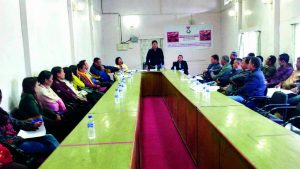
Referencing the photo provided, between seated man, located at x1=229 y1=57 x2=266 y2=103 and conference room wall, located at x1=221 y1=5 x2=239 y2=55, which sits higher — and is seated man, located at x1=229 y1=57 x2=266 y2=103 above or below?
below

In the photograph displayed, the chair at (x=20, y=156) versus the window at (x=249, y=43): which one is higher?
the window at (x=249, y=43)

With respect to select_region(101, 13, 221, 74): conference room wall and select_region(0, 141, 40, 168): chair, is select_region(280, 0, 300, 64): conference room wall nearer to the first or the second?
select_region(101, 13, 221, 74): conference room wall

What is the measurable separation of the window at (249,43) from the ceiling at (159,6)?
244 cm

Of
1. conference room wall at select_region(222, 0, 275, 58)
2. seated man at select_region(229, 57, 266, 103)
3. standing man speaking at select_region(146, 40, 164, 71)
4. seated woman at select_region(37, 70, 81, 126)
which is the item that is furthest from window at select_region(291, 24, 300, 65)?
seated woman at select_region(37, 70, 81, 126)

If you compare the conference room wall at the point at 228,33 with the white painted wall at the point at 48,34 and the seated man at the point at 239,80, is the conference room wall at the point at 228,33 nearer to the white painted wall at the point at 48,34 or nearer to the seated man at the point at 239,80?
the seated man at the point at 239,80

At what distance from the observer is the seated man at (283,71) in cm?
603

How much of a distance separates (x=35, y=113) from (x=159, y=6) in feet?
29.8

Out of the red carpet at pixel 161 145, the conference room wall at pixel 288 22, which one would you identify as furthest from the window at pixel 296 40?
the red carpet at pixel 161 145

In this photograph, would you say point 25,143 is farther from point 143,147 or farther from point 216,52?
point 216,52

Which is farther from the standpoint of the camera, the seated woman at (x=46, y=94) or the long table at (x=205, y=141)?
the seated woman at (x=46, y=94)

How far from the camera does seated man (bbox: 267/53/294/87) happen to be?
603 centimetres

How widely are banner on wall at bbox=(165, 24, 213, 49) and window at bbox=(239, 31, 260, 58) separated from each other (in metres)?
2.06

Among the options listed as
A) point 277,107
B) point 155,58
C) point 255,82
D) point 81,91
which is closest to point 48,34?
point 81,91

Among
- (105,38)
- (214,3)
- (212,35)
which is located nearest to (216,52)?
(212,35)
